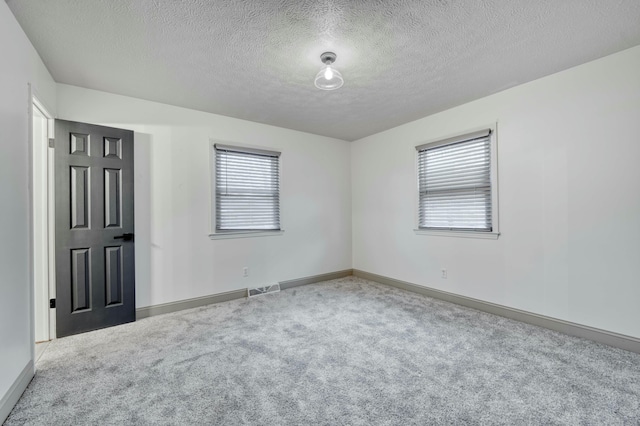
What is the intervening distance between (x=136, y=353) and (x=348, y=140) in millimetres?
4276

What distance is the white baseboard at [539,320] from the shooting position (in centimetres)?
244

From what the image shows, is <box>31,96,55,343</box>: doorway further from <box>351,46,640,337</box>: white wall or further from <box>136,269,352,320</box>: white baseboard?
<box>351,46,640,337</box>: white wall

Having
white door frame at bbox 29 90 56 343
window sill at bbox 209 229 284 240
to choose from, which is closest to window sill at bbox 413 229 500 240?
window sill at bbox 209 229 284 240

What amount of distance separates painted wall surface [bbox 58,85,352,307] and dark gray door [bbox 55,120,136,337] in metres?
0.19

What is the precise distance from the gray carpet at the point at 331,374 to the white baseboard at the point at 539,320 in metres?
0.10

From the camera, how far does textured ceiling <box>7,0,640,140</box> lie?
1865 mm

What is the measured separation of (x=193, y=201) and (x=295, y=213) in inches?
60.5

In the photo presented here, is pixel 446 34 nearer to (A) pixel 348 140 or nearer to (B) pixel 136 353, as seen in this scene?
(A) pixel 348 140

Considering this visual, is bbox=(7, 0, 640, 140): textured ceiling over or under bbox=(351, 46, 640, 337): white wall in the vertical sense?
over

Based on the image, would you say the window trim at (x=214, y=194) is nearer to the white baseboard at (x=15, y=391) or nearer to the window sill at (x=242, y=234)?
the window sill at (x=242, y=234)

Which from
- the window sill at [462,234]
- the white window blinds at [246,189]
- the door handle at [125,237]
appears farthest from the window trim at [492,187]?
the door handle at [125,237]

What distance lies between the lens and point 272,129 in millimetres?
4320

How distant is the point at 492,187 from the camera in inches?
130

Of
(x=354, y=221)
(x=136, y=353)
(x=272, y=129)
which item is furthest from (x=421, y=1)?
(x=354, y=221)
